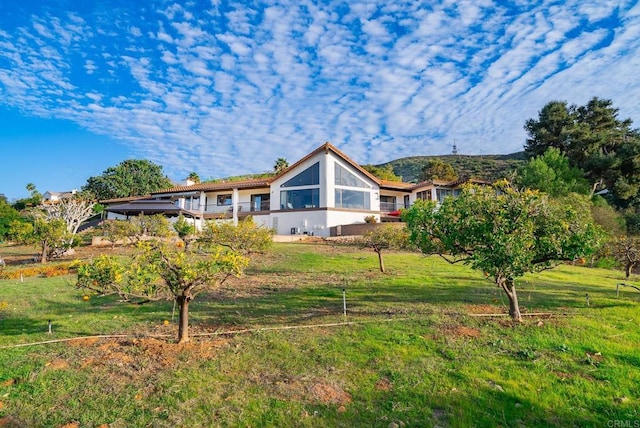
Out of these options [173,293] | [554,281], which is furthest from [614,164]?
[173,293]

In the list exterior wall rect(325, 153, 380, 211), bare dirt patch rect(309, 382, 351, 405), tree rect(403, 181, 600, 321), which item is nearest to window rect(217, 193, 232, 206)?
exterior wall rect(325, 153, 380, 211)

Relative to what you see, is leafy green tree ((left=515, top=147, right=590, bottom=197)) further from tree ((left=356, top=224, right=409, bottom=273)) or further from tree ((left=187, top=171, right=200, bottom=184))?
tree ((left=187, top=171, right=200, bottom=184))

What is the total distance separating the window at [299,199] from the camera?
35.6m

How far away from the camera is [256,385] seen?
579 centimetres

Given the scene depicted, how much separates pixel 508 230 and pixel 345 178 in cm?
2849

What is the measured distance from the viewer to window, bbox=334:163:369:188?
36.0 meters

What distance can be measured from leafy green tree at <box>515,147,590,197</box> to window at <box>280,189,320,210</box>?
18.5 metres

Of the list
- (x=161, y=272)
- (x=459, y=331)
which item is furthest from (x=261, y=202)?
(x=459, y=331)

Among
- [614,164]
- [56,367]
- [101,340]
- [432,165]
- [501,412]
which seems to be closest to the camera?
[501,412]

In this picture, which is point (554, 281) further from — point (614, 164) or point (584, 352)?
point (614, 164)

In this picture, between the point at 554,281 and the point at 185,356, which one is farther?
the point at 554,281

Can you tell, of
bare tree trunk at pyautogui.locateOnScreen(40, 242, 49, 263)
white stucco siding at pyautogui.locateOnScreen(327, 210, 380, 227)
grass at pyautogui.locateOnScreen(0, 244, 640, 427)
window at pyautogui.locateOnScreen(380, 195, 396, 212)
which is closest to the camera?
grass at pyautogui.locateOnScreen(0, 244, 640, 427)

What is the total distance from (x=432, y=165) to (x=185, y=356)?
176 feet
